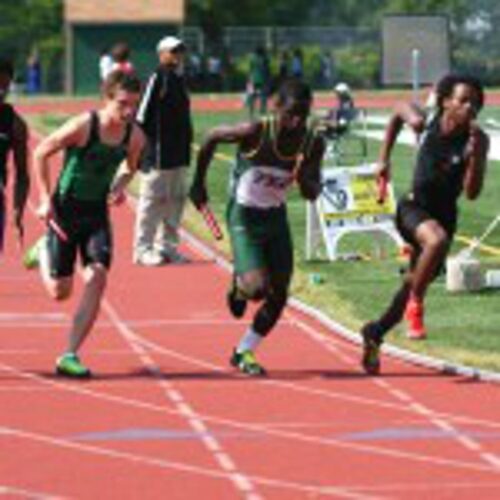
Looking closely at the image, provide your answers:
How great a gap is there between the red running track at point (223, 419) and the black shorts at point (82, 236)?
738 millimetres

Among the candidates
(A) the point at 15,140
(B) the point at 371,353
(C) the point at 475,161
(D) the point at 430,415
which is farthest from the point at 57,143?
(D) the point at 430,415

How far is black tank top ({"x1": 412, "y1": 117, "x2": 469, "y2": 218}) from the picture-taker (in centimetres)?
1401

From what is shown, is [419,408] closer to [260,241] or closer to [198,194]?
[260,241]

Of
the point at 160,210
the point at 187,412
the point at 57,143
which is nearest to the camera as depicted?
the point at 187,412

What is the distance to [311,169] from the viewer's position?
1367cm

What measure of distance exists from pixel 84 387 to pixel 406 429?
2.41 meters

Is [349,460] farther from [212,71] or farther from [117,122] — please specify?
[212,71]

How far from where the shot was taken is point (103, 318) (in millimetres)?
16797

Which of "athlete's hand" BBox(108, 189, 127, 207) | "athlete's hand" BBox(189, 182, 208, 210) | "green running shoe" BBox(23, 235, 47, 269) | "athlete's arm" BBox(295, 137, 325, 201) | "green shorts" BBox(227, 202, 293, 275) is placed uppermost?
"athlete's arm" BBox(295, 137, 325, 201)

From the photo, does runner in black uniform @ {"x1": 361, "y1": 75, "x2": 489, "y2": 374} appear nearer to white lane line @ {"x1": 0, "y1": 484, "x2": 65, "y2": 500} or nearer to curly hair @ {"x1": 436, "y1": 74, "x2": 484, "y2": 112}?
curly hair @ {"x1": 436, "y1": 74, "x2": 484, "y2": 112}

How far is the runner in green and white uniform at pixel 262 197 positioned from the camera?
13.5 metres

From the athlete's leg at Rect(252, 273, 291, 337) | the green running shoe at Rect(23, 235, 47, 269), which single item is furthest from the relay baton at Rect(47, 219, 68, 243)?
the athlete's leg at Rect(252, 273, 291, 337)

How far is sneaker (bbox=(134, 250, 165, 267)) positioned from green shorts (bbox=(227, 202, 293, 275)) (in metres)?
7.10

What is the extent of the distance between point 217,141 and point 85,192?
2.87 ft
